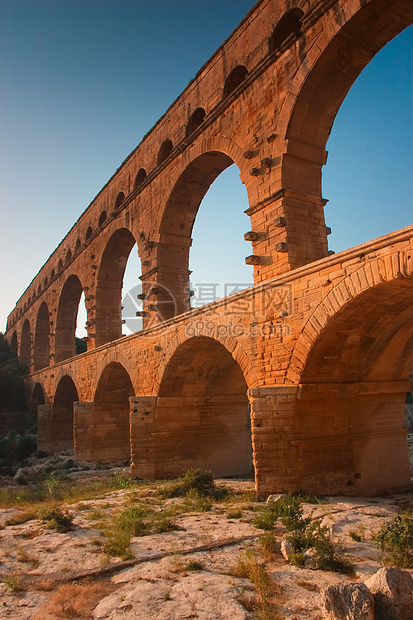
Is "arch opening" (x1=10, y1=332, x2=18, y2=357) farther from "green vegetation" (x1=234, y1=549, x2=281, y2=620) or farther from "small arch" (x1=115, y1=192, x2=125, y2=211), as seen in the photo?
"green vegetation" (x1=234, y1=549, x2=281, y2=620)

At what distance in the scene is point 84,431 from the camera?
1595 centimetres

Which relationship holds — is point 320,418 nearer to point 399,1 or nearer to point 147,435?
point 147,435

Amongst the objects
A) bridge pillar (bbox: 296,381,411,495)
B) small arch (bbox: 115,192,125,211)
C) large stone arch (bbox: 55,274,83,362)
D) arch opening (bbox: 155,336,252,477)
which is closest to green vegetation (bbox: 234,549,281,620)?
bridge pillar (bbox: 296,381,411,495)

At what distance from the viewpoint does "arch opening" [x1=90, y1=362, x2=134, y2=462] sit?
15.5m

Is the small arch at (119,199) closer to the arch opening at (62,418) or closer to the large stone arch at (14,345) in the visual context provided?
the arch opening at (62,418)

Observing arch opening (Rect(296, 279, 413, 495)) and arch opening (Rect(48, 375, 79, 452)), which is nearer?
arch opening (Rect(296, 279, 413, 495))

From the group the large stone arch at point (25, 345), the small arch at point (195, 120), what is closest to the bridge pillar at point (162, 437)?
the small arch at point (195, 120)

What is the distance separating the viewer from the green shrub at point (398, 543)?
4117mm

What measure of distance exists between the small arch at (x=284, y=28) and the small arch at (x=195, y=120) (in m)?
3.31

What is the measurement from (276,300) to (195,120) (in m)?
7.65

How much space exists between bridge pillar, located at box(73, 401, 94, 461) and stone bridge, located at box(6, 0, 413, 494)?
90.4 inches

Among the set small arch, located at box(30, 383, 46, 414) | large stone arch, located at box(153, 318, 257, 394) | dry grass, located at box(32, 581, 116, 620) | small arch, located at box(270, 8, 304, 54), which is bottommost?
dry grass, located at box(32, 581, 116, 620)

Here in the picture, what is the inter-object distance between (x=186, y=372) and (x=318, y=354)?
4.79 meters

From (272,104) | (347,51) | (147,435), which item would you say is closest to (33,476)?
(147,435)
